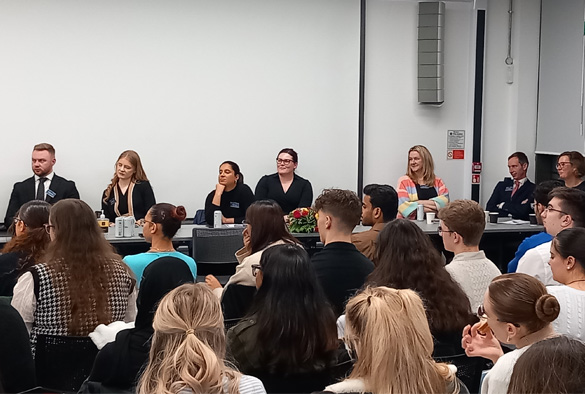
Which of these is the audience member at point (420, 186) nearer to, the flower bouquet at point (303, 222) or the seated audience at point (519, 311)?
the flower bouquet at point (303, 222)

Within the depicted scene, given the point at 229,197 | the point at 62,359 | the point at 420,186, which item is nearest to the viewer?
the point at 62,359

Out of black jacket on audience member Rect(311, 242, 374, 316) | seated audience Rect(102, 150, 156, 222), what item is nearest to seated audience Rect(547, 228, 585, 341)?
black jacket on audience member Rect(311, 242, 374, 316)

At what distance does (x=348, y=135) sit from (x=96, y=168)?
2868 mm

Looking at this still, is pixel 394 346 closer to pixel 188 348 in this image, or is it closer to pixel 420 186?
pixel 188 348

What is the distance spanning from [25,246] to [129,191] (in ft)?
12.1

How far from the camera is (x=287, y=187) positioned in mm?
7980

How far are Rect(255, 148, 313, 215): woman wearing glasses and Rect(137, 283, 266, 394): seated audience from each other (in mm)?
5732

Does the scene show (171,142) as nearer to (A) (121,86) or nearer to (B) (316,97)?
(A) (121,86)

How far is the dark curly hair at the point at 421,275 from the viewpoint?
3184mm

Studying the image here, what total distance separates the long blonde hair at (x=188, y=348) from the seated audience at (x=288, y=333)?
0.54 m

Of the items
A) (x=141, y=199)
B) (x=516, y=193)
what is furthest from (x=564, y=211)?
(x=141, y=199)

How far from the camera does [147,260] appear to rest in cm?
409

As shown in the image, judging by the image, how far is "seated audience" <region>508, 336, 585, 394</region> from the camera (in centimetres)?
162

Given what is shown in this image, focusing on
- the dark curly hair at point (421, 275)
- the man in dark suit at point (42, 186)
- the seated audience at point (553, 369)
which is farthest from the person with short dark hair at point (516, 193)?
the seated audience at point (553, 369)
